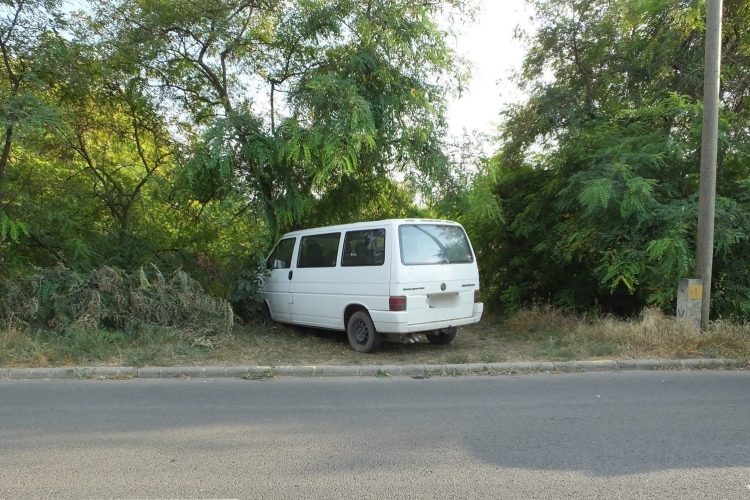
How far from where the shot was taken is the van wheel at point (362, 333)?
7.99 meters

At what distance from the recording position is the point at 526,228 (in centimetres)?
1207

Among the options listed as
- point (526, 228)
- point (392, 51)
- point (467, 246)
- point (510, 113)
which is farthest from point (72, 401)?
point (510, 113)

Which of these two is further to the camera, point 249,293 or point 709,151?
point 249,293

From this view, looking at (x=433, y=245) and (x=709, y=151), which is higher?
(x=709, y=151)

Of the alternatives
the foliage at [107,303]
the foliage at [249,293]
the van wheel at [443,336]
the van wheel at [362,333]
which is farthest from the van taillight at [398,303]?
the foliage at [249,293]

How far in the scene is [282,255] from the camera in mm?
9766

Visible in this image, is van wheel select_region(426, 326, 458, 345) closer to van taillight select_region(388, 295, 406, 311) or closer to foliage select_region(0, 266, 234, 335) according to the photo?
van taillight select_region(388, 295, 406, 311)

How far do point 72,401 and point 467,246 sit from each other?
5.65 meters

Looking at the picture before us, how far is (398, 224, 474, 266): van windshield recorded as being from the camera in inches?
303

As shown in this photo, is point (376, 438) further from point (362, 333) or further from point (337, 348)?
point (337, 348)

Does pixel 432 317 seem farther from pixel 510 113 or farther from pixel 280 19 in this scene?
pixel 510 113

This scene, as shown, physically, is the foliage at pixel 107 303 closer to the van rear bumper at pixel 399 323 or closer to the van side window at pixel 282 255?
the van side window at pixel 282 255

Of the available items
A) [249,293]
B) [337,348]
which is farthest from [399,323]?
[249,293]

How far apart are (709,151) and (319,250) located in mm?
6249
